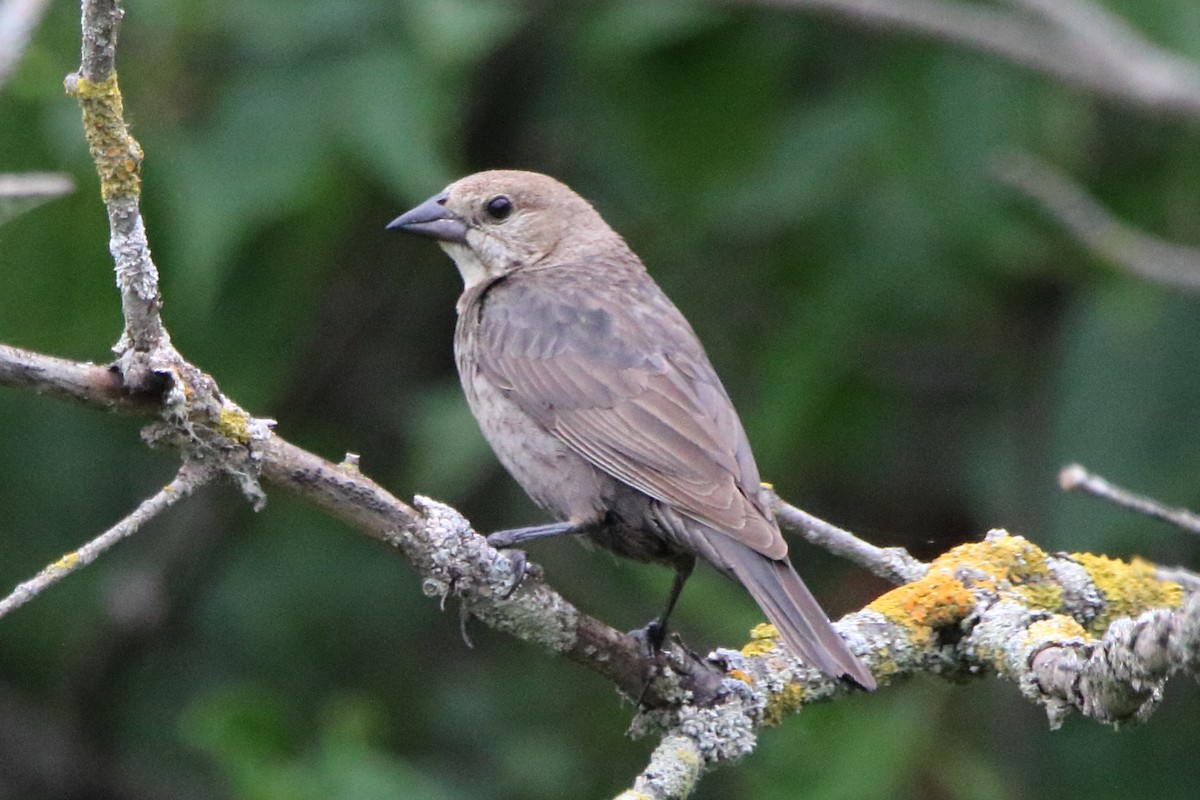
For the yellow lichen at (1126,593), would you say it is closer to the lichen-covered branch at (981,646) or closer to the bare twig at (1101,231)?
the lichen-covered branch at (981,646)

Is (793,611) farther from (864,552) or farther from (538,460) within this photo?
(538,460)

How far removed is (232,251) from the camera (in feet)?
16.4

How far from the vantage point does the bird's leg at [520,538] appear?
299 cm

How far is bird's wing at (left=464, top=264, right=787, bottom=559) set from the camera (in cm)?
371

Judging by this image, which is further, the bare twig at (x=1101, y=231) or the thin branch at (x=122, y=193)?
the bare twig at (x=1101, y=231)

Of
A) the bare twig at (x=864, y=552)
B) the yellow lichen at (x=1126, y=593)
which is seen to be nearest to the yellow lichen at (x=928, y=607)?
the bare twig at (x=864, y=552)

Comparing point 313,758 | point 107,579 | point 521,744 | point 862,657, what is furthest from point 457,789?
point 862,657

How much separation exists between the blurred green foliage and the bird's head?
295 mm

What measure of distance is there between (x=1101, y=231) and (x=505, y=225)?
1738 mm

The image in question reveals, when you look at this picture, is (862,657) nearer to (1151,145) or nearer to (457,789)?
(457,789)

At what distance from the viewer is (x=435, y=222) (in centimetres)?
491

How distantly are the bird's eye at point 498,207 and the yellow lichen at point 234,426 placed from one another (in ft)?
7.99

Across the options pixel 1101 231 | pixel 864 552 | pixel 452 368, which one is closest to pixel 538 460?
pixel 864 552

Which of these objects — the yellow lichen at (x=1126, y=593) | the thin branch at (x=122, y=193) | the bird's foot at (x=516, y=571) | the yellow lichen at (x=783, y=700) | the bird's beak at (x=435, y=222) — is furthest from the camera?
the bird's beak at (x=435, y=222)
